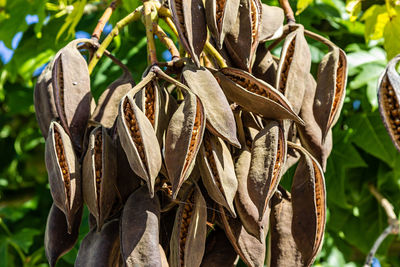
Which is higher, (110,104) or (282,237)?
(110,104)

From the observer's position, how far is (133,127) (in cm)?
89

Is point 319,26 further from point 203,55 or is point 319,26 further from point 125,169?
point 125,169

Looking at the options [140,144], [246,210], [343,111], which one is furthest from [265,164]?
[343,111]

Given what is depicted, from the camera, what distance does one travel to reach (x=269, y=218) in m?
0.99

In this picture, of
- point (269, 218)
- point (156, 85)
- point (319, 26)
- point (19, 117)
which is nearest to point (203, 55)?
point (156, 85)

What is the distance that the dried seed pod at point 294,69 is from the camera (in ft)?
3.32

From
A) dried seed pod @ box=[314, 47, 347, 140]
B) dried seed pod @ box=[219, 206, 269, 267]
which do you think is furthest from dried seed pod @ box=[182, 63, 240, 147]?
dried seed pod @ box=[314, 47, 347, 140]

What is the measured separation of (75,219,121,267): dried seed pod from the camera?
899 mm

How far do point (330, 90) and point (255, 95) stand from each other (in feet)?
0.62

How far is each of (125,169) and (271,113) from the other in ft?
0.76

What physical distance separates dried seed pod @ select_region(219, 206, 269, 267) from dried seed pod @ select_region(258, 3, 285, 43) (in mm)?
344

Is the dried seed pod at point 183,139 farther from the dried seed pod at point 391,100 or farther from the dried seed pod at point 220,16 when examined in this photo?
the dried seed pod at point 391,100

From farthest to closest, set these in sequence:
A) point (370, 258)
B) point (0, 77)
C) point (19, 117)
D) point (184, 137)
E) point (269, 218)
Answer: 1. point (19, 117)
2. point (0, 77)
3. point (370, 258)
4. point (269, 218)
5. point (184, 137)

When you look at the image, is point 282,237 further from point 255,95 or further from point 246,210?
point 255,95
